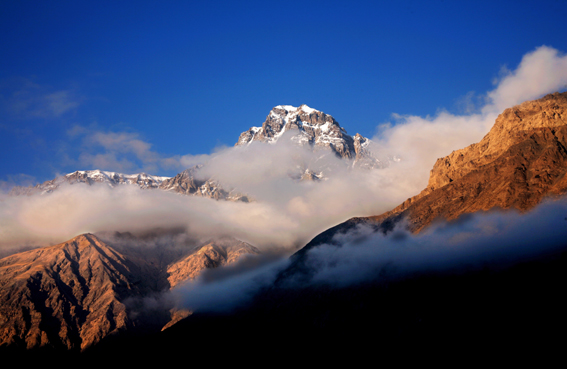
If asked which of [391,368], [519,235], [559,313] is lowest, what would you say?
[391,368]

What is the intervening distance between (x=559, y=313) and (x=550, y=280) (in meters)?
15.7

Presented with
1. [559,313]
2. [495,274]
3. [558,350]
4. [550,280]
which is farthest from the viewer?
[495,274]

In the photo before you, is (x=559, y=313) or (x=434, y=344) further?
(x=434, y=344)

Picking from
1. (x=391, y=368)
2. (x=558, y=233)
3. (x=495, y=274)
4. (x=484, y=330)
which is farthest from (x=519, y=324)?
(x=391, y=368)

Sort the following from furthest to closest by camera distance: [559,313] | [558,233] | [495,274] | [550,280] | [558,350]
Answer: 1. [495,274]
2. [558,233]
3. [550,280]
4. [559,313]
5. [558,350]

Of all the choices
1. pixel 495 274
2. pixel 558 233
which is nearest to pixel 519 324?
Result: pixel 495 274

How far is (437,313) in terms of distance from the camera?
648 feet

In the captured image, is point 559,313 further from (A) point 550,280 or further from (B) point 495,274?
(B) point 495,274

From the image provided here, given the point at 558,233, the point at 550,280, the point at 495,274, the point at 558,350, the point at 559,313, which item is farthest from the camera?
the point at 495,274

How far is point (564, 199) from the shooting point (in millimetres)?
195125

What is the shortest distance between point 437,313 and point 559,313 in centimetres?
5130

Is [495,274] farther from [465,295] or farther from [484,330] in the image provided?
[484,330]

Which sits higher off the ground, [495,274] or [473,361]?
[495,274]

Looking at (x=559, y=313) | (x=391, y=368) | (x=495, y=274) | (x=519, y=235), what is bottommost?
(x=391, y=368)
